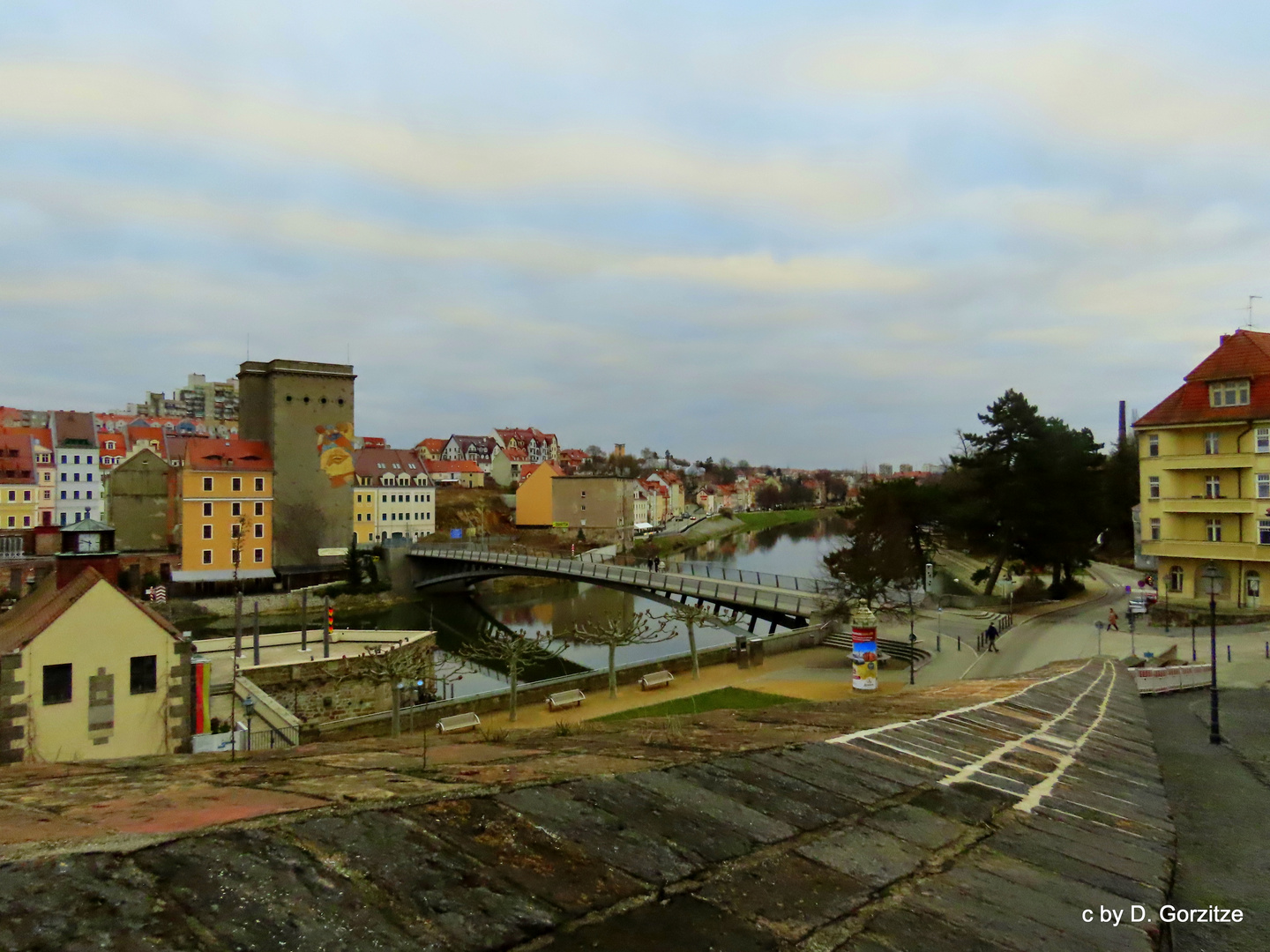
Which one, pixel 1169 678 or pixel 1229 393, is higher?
pixel 1229 393

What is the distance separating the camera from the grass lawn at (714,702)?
20.5m

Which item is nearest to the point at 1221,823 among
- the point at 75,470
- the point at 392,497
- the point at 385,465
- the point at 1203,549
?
the point at 1203,549

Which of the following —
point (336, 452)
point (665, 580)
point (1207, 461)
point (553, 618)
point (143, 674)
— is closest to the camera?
point (143, 674)

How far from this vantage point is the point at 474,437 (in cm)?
12762

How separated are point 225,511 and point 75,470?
1868cm

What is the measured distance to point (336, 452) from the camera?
59.9 metres

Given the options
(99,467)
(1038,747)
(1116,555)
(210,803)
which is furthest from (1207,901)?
(99,467)

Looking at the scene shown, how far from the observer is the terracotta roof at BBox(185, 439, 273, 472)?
177ft

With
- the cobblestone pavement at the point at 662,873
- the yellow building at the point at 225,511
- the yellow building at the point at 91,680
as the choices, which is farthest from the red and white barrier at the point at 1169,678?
the yellow building at the point at 225,511

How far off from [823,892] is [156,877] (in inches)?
64.4

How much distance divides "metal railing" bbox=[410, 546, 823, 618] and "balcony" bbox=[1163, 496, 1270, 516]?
15698mm

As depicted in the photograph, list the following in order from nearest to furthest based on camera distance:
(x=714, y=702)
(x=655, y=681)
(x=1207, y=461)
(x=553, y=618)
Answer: (x=714, y=702)
(x=655, y=681)
(x=1207, y=461)
(x=553, y=618)

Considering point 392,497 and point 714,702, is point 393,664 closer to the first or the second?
point 714,702

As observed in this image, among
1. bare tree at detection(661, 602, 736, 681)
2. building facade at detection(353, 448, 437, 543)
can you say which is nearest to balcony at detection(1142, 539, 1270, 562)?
bare tree at detection(661, 602, 736, 681)
